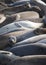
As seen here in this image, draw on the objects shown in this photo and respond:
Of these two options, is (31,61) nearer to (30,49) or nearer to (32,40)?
(30,49)

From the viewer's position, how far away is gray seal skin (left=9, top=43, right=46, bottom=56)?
520cm

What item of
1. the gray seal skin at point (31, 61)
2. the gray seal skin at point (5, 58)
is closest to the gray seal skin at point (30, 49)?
the gray seal skin at point (5, 58)

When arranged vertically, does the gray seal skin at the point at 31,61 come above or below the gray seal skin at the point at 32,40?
above

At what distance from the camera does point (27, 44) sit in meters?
5.63

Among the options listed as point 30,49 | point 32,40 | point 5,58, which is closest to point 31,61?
point 5,58

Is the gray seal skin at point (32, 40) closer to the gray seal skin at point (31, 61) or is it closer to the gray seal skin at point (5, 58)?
the gray seal skin at point (5, 58)

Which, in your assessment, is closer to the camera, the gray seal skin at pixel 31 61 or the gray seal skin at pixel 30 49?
the gray seal skin at pixel 31 61

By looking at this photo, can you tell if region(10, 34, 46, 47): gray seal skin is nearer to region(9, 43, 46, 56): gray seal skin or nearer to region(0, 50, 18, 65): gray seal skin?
region(9, 43, 46, 56): gray seal skin

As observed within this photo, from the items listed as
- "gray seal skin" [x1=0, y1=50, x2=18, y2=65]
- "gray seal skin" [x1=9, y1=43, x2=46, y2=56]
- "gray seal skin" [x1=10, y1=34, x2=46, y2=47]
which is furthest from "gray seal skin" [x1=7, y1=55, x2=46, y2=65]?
"gray seal skin" [x1=10, y1=34, x2=46, y2=47]

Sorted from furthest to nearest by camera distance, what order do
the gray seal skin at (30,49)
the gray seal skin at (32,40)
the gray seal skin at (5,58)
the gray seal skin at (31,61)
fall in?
the gray seal skin at (32,40)
the gray seal skin at (30,49)
the gray seal skin at (5,58)
the gray seal skin at (31,61)

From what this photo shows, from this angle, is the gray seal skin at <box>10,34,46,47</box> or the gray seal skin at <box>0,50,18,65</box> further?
the gray seal skin at <box>10,34,46,47</box>

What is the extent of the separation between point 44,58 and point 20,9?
6.47 metres

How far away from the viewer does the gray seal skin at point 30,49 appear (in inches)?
205

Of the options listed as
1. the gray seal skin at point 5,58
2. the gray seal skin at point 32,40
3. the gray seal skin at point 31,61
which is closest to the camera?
the gray seal skin at point 31,61
